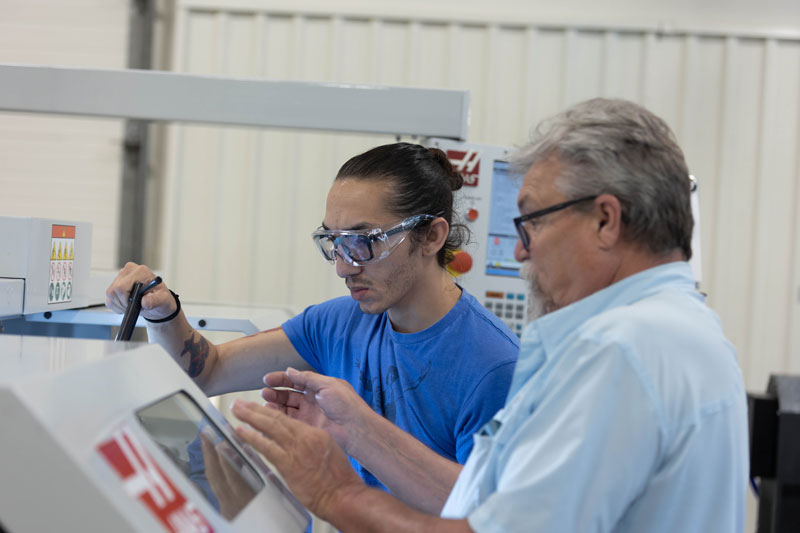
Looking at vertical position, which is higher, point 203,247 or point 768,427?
point 203,247

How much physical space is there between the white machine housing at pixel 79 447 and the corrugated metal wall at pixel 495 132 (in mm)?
2645

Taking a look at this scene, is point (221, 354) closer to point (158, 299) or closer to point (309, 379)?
point (158, 299)

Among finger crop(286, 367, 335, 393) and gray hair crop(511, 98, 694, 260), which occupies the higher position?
gray hair crop(511, 98, 694, 260)

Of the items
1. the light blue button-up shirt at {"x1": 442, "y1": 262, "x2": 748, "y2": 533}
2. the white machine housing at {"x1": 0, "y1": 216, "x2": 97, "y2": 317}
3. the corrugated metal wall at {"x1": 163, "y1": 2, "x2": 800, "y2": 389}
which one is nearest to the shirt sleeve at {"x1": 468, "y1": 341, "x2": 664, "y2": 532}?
the light blue button-up shirt at {"x1": 442, "y1": 262, "x2": 748, "y2": 533}

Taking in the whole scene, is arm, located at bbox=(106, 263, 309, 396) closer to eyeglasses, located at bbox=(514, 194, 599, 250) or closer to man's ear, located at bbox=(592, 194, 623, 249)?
eyeglasses, located at bbox=(514, 194, 599, 250)

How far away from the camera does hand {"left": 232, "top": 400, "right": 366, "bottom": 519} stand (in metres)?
0.95

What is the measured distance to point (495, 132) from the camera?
11.2 ft

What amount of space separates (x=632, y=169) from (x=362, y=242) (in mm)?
602

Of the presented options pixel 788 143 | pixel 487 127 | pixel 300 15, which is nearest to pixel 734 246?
pixel 788 143

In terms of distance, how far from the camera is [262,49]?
3.43m

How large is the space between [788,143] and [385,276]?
2671 mm

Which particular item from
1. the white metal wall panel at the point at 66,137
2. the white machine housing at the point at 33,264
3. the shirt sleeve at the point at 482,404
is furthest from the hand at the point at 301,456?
the white metal wall panel at the point at 66,137

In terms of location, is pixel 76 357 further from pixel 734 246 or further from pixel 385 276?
pixel 734 246

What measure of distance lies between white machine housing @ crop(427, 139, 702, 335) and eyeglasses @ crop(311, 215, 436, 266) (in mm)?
786
